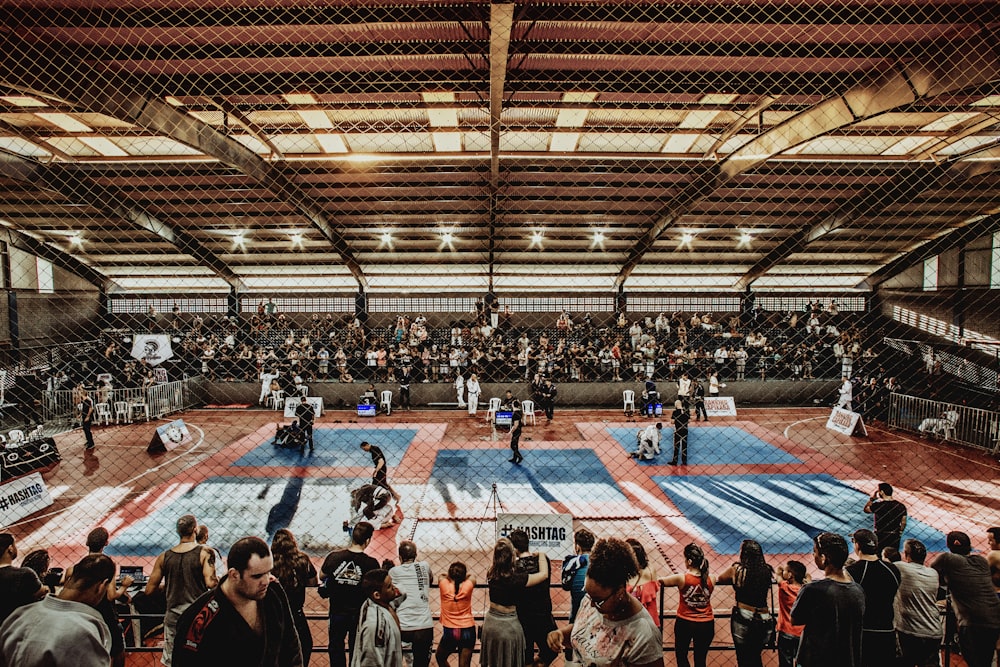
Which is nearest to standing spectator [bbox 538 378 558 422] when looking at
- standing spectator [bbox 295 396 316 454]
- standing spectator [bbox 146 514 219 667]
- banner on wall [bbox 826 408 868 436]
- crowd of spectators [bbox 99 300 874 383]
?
crowd of spectators [bbox 99 300 874 383]

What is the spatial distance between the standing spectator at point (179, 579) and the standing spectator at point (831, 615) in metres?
4.03

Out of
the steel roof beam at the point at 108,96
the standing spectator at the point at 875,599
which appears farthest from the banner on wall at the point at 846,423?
the steel roof beam at the point at 108,96

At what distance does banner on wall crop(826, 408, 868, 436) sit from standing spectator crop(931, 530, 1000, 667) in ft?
38.8

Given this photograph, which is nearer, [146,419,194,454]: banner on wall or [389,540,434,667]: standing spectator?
[389,540,434,667]: standing spectator

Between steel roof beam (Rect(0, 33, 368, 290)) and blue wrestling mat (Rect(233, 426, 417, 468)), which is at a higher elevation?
steel roof beam (Rect(0, 33, 368, 290))

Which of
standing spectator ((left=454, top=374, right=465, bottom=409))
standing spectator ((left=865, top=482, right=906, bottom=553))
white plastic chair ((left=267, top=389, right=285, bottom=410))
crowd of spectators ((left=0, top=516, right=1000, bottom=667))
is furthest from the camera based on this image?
standing spectator ((left=454, top=374, right=465, bottom=409))

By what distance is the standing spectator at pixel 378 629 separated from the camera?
306 centimetres

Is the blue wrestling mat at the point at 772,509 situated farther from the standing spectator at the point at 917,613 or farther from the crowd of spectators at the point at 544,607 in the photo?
the crowd of spectators at the point at 544,607

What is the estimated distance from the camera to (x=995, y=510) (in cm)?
889

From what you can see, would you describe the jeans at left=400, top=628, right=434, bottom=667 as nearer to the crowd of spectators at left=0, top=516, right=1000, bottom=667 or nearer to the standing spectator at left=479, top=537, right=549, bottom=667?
the crowd of spectators at left=0, top=516, right=1000, bottom=667

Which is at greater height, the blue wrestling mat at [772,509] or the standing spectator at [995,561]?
the standing spectator at [995,561]

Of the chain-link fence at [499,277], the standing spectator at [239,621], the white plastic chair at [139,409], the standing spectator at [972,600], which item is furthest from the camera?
the white plastic chair at [139,409]

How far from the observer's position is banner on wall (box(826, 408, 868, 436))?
1391 cm

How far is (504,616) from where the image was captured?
11.1 feet
